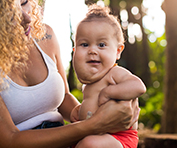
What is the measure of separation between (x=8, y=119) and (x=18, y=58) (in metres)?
0.46

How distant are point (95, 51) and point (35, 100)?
0.58 meters

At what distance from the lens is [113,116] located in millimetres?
→ 1695

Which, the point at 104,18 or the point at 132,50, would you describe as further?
the point at 132,50

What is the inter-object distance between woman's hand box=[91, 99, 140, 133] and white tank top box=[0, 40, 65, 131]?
44 centimetres

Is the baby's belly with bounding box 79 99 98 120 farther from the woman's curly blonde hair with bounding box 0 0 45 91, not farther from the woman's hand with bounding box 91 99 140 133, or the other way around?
the woman's curly blonde hair with bounding box 0 0 45 91

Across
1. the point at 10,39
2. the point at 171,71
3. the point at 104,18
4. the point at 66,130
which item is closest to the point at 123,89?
the point at 66,130

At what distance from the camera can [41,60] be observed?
2.08 meters

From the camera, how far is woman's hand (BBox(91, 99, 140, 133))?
5.52 ft

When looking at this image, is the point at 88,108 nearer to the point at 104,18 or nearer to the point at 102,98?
the point at 102,98

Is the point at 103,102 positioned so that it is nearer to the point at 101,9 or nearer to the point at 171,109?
the point at 101,9

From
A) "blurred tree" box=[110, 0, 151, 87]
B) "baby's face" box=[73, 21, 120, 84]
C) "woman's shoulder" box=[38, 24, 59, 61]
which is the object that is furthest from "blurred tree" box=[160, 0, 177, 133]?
"baby's face" box=[73, 21, 120, 84]

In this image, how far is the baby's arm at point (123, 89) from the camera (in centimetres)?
172

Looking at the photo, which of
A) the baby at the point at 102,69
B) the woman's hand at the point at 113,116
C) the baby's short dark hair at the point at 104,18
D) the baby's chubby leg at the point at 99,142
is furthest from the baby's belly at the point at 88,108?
the baby's short dark hair at the point at 104,18

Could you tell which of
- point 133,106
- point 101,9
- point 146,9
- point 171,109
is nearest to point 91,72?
point 133,106
